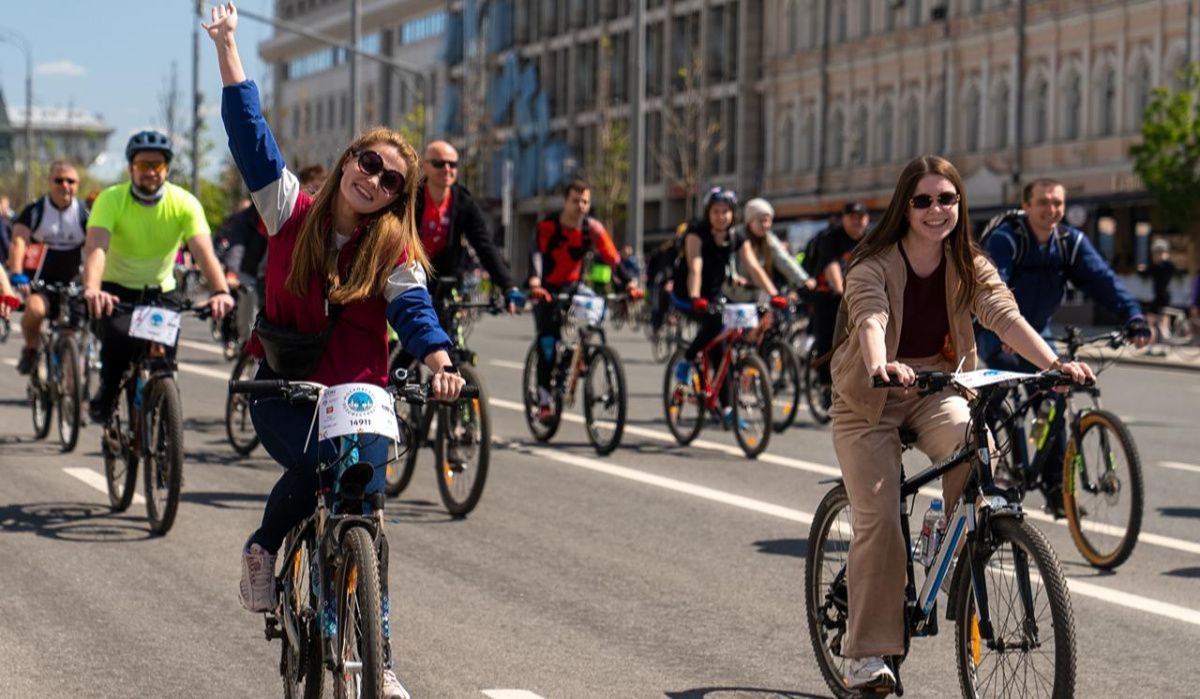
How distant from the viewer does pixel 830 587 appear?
6.83 meters

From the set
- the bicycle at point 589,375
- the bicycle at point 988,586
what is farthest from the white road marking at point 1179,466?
the bicycle at point 988,586

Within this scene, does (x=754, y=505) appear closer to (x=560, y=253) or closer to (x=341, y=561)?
(x=560, y=253)

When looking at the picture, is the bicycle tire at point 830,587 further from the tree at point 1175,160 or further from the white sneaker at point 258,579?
the tree at point 1175,160

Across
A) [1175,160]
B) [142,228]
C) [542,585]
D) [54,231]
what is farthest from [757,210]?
[1175,160]

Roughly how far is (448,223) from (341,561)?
7474 millimetres

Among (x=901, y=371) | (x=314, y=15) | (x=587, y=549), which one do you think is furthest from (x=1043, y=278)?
(x=314, y=15)

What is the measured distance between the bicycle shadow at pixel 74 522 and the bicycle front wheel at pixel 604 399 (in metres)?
4.21

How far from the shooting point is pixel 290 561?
6.01 m

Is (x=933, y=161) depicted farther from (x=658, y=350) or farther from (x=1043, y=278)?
(x=658, y=350)

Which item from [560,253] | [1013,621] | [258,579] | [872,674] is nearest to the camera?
[1013,621]

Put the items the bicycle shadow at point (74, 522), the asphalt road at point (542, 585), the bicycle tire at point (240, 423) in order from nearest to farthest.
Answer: the asphalt road at point (542, 585) < the bicycle shadow at point (74, 522) < the bicycle tire at point (240, 423)

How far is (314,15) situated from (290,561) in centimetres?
12083

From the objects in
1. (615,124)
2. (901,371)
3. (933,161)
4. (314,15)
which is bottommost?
(901,371)

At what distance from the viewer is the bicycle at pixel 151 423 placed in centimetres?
1016
